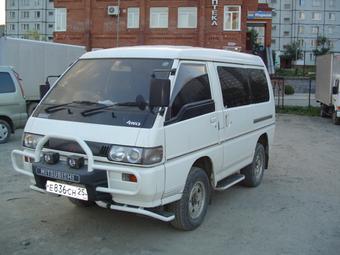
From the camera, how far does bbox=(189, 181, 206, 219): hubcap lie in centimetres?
551

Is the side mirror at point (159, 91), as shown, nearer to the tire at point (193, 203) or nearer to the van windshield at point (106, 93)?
the van windshield at point (106, 93)

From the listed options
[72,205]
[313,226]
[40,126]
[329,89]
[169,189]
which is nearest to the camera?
[169,189]

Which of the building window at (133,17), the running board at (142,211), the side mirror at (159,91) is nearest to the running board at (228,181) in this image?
the running board at (142,211)

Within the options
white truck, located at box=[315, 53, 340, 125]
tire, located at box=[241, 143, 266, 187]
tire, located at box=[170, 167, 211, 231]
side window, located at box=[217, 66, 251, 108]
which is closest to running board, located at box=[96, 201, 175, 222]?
tire, located at box=[170, 167, 211, 231]

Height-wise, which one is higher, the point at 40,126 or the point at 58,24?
the point at 58,24

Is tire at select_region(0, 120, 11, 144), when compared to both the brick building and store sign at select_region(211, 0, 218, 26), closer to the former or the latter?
the brick building

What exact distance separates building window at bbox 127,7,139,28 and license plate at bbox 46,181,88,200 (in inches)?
1527

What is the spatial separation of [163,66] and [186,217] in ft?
5.56

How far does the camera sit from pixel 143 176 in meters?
4.60

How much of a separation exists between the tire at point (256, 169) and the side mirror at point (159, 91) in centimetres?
327

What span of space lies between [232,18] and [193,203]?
121 ft

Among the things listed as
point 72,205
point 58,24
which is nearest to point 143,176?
point 72,205

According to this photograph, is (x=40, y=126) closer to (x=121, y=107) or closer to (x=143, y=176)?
(x=121, y=107)

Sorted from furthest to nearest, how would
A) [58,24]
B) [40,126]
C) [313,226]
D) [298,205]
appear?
[58,24] < [298,205] < [313,226] < [40,126]
